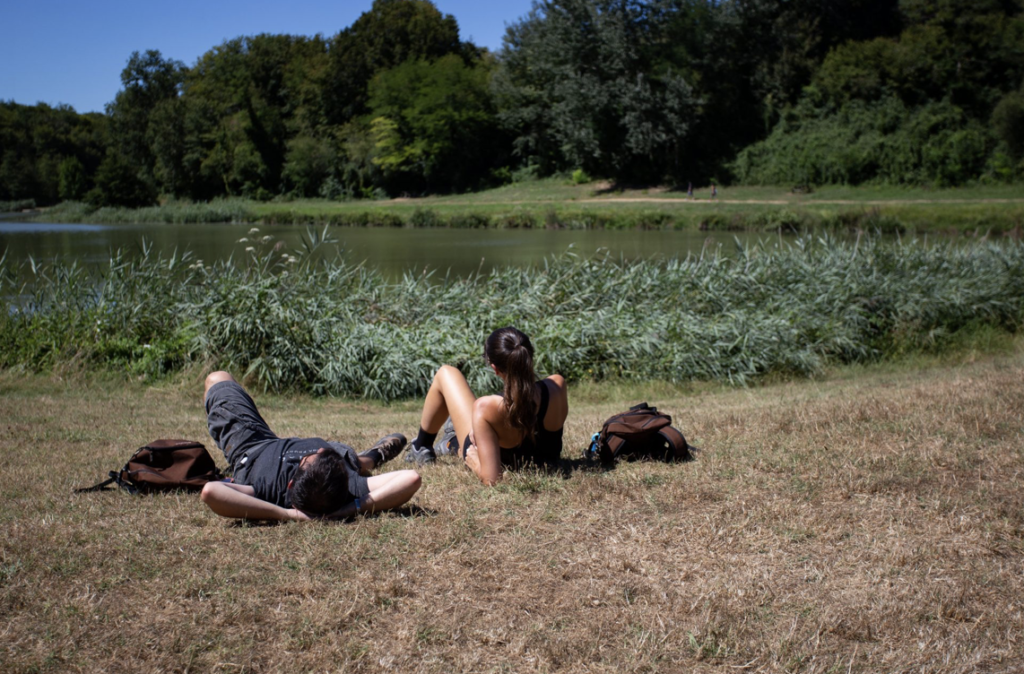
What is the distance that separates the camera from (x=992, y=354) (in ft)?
36.4

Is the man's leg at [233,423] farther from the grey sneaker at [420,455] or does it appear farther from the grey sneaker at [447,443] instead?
the grey sneaker at [447,443]

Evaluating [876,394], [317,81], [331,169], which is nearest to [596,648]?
[876,394]

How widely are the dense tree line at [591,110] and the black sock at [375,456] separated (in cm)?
3954

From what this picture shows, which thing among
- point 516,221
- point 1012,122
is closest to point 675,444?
point 516,221

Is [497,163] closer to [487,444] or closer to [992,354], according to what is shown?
[992,354]

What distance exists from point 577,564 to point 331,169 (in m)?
64.4

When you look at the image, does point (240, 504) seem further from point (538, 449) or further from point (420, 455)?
point (538, 449)

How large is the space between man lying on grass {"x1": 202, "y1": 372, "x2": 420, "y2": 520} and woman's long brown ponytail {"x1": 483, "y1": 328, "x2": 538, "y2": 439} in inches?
26.7

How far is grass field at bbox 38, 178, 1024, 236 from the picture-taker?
26859 millimetres

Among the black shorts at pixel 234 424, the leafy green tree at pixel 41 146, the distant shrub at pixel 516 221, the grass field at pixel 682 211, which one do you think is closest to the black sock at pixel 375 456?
the black shorts at pixel 234 424

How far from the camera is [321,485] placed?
12.2ft

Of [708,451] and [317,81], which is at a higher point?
[317,81]

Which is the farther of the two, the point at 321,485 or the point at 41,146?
the point at 41,146

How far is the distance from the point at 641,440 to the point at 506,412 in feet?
3.30
